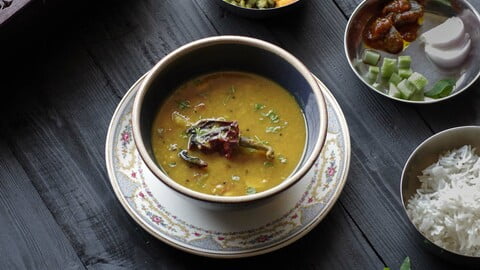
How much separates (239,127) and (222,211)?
0.71 feet

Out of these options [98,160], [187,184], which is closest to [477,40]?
[187,184]

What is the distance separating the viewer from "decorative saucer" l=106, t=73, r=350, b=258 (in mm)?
1797

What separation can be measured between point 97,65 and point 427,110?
928 millimetres

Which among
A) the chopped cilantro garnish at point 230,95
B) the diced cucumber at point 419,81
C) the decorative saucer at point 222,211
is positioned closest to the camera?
the decorative saucer at point 222,211

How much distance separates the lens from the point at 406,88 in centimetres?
207

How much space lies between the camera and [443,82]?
2.08 m

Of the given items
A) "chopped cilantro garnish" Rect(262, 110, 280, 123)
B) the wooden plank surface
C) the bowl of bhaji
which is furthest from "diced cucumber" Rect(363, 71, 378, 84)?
the wooden plank surface

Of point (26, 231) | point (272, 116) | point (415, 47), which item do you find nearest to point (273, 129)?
point (272, 116)

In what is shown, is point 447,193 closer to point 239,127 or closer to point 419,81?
point 419,81

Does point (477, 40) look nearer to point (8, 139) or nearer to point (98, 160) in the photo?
point (98, 160)

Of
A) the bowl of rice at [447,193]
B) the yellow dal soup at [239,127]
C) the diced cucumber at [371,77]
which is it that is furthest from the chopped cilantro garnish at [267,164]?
the diced cucumber at [371,77]

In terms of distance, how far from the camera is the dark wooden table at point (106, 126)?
6.27ft

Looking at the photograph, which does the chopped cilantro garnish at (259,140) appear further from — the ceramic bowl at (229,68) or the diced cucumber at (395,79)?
the diced cucumber at (395,79)

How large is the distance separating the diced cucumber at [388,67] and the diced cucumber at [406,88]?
47mm
